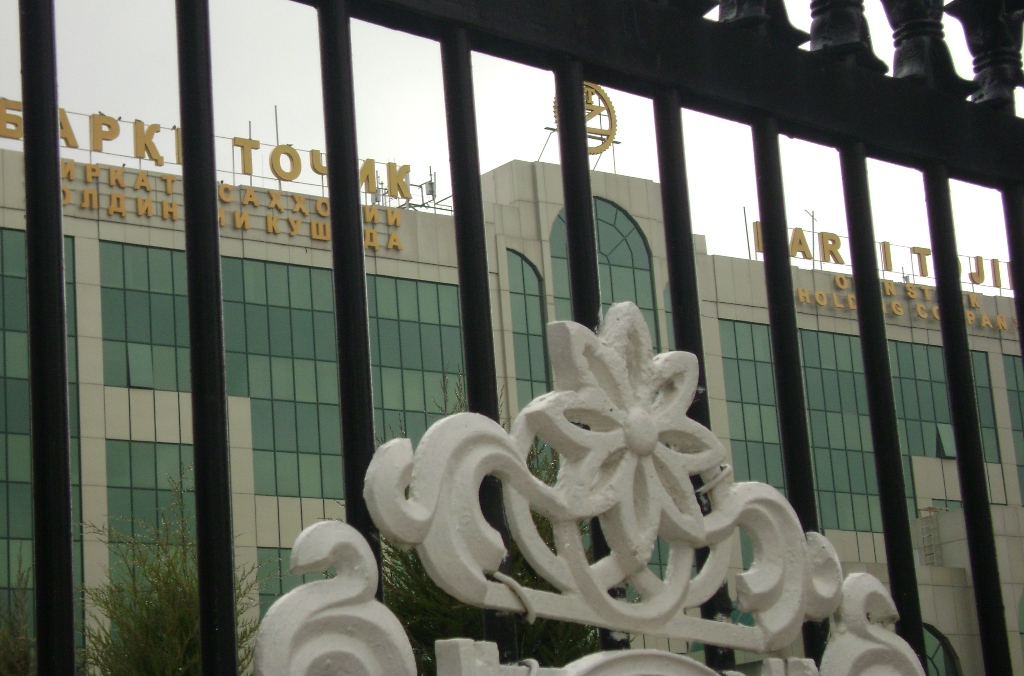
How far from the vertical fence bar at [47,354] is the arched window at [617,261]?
28372mm

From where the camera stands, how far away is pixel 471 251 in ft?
11.1

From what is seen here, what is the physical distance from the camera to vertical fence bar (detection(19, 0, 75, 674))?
2.70 meters

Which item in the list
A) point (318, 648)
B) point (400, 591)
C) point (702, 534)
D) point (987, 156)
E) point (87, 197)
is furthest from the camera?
point (87, 197)

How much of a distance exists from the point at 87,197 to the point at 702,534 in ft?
84.3

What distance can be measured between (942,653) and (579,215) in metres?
28.1

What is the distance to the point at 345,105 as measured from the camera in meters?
3.25

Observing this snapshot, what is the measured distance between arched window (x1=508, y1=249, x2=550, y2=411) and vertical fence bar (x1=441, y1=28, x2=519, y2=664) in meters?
26.5

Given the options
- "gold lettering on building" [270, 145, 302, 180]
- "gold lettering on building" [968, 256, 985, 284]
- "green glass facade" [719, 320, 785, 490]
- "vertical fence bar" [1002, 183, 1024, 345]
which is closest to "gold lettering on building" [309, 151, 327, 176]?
"gold lettering on building" [270, 145, 302, 180]

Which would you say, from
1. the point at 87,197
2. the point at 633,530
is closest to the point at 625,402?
the point at 633,530

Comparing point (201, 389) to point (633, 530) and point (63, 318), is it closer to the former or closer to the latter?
point (63, 318)

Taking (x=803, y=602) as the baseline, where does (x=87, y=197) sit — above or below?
above

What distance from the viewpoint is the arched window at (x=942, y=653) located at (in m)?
29.6

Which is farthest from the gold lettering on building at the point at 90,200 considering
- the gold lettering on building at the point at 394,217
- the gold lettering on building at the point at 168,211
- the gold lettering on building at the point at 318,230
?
the gold lettering on building at the point at 394,217

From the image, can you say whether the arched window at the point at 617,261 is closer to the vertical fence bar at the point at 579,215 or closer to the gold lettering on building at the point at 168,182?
the gold lettering on building at the point at 168,182
